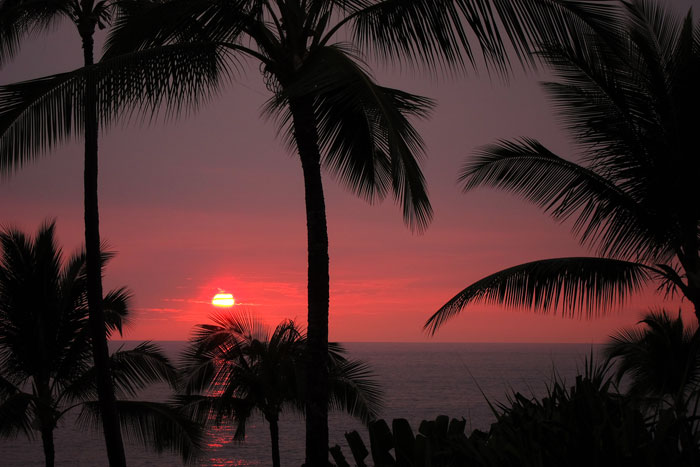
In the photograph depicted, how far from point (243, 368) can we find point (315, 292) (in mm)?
10099

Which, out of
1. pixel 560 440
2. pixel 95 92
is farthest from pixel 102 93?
pixel 560 440

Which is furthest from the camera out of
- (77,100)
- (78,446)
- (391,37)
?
(78,446)

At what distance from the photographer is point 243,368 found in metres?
17.8

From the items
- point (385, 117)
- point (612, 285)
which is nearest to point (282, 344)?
point (612, 285)

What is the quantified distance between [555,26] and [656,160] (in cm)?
361

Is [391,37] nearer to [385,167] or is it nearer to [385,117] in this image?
[385,117]

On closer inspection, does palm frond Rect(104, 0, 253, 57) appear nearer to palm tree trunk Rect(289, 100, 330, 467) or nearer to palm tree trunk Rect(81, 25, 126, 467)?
palm tree trunk Rect(289, 100, 330, 467)

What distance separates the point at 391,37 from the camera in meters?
7.89

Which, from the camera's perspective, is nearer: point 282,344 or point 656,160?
point 656,160

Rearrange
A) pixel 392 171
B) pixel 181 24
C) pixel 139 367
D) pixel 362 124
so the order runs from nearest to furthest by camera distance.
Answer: pixel 392 171 → pixel 181 24 → pixel 362 124 → pixel 139 367

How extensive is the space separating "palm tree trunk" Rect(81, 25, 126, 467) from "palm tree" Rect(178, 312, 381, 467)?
192 inches

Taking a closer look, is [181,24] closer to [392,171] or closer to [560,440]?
[392,171]

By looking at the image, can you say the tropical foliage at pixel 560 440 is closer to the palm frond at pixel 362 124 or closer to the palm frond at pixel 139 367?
the palm frond at pixel 362 124

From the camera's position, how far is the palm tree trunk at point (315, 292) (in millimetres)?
8023
